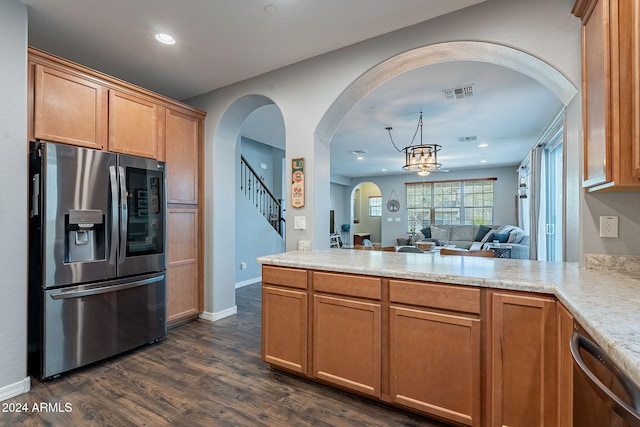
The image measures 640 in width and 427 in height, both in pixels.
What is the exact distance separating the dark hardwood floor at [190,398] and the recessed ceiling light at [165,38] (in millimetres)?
2787

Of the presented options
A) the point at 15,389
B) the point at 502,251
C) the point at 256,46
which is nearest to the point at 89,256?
the point at 15,389

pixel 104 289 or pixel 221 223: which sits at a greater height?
pixel 221 223

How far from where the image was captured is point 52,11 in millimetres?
2240

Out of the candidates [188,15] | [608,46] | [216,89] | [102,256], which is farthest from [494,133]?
[102,256]

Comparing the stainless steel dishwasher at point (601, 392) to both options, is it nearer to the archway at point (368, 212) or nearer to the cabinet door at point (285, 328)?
the cabinet door at point (285, 328)

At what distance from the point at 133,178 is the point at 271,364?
6.74ft

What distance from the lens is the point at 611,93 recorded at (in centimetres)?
146

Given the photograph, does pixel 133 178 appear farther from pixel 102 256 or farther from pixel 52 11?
pixel 52 11

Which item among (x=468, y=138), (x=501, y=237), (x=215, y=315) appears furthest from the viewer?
(x=501, y=237)

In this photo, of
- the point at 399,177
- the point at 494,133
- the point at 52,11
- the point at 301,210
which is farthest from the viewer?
the point at 399,177

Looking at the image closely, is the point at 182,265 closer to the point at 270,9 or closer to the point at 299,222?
the point at 299,222

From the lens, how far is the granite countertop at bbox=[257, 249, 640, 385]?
93cm

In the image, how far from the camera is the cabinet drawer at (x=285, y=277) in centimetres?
224

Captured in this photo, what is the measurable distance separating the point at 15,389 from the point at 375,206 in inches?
509
